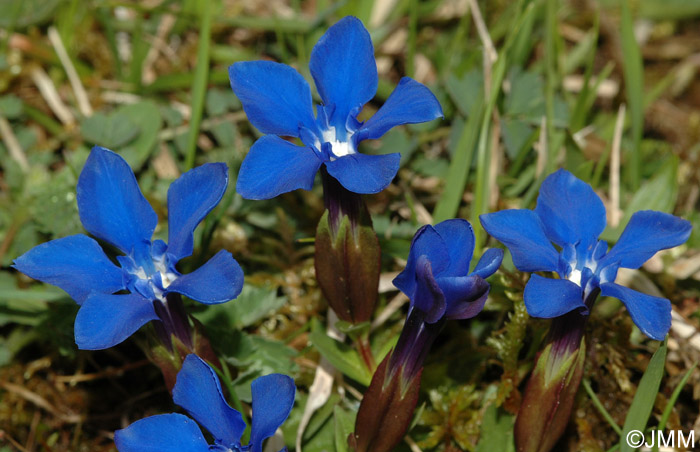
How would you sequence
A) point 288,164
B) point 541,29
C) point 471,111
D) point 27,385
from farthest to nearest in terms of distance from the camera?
point 541,29, point 471,111, point 27,385, point 288,164

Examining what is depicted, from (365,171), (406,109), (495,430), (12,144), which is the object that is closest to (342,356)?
(495,430)

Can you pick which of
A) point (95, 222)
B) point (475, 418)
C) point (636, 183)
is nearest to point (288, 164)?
point (95, 222)

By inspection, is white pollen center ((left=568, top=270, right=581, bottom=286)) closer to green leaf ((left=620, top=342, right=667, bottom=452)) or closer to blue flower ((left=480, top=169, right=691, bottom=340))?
blue flower ((left=480, top=169, right=691, bottom=340))

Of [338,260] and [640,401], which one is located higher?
[338,260]

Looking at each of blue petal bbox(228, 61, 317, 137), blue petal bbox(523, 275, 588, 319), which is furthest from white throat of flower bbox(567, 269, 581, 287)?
blue petal bbox(228, 61, 317, 137)

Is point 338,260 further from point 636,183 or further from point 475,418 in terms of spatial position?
point 636,183

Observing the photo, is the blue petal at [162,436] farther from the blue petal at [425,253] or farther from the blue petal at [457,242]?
the blue petal at [457,242]

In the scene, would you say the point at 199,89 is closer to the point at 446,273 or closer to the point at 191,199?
the point at 191,199

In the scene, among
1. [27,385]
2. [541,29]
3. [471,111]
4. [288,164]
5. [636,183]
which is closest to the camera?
[288,164]
